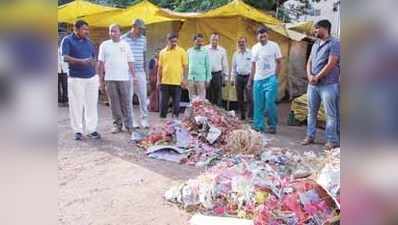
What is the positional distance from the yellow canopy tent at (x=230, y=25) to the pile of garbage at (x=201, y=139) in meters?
4.68

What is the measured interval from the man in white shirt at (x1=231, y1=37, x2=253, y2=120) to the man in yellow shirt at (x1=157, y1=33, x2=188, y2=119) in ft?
4.07

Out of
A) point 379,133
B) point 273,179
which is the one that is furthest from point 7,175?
point 273,179

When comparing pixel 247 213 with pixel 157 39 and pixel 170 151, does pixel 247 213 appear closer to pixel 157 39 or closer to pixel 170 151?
pixel 170 151

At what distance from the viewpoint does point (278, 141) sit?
8.73m

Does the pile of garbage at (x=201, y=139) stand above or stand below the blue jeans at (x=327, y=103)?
Answer: below

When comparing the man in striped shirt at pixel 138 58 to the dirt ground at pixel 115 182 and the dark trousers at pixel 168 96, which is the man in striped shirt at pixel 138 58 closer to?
the dirt ground at pixel 115 182

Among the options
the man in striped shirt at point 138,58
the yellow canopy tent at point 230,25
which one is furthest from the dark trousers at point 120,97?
the yellow canopy tent at point 230,25

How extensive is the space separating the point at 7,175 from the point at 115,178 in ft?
16.8

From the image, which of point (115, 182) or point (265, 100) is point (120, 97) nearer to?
point (265, 100)

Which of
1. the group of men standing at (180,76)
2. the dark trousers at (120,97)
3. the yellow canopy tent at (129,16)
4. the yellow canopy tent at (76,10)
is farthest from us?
the yellow canopy tent at (76,10)

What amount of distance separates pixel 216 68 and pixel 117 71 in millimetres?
3341

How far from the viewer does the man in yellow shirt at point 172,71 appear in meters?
10.2

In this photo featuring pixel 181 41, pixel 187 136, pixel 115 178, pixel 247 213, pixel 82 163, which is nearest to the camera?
pixel 247 213

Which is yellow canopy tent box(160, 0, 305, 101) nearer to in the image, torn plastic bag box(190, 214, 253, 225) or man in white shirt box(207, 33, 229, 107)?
man in white shirt box(207, 33, 229, 107)
